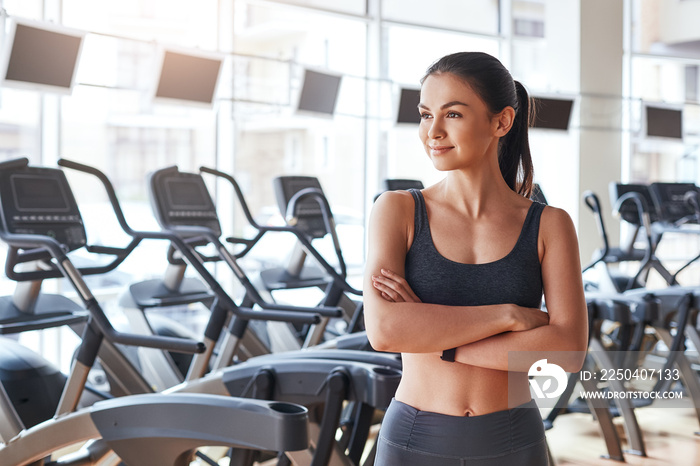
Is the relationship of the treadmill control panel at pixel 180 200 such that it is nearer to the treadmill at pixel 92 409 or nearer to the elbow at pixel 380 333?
the treadmill at pixel 92 409

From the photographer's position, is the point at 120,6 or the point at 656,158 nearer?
the point at 120,6

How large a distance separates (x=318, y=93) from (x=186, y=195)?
1901 mm

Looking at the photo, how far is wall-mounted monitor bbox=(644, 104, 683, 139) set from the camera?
292 inches

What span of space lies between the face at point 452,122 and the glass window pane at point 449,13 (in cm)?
570

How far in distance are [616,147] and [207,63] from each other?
15.6ft

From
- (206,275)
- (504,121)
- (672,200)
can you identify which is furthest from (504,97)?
(672,200)

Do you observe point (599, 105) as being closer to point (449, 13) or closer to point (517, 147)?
point (449, 13)

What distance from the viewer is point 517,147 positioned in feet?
5.22

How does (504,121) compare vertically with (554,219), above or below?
above

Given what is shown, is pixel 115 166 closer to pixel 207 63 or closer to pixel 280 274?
pixel 207 63

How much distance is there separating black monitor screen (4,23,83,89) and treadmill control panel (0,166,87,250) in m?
0.90

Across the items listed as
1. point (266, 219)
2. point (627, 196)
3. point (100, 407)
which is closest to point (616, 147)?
point (627, 196)

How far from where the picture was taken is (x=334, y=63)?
6.70 meters

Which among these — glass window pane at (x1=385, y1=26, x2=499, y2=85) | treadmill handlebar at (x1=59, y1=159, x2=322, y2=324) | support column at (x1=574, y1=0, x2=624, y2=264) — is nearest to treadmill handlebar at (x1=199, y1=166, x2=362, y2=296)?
treadmill handlebar at (x1=59, y1=159, x2=322, y2=324)
